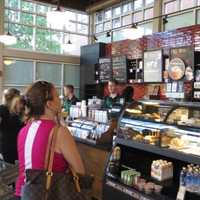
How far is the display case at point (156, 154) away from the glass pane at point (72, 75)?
713 cm

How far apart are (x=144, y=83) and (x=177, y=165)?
5179 millimetres

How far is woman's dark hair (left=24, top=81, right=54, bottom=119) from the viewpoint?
1.81m

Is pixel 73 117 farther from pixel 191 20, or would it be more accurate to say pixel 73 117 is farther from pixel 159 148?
pixel 191 20

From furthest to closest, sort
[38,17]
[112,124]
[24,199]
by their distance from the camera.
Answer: [38,17] < [112,124] < [24,199]

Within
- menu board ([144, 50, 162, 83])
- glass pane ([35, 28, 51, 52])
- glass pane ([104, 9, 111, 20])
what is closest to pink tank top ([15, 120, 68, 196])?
menu board ([144, 50, 162, 83])

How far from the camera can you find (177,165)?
10.3ft

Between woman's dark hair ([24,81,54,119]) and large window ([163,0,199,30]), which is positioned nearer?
woman's dark hair ([24,81,54,119])

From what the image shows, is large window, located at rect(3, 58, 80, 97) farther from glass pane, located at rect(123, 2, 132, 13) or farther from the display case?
the display case

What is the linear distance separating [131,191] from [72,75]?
7.87 m

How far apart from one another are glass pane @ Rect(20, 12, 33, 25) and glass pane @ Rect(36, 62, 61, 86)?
4.10 feet

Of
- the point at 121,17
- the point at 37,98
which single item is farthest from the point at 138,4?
the point at 37,98

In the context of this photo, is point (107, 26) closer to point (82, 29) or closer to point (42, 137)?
point (82, 29)

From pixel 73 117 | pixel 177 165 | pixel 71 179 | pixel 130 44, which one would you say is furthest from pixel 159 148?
pixel 130 44

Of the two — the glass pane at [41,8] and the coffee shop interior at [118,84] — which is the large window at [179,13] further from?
the glass pane at [41,8]
